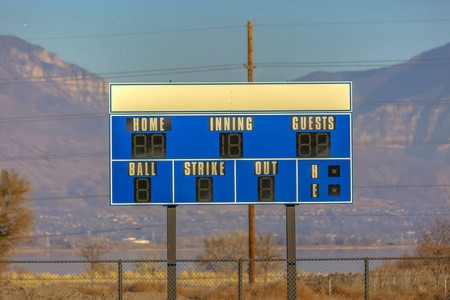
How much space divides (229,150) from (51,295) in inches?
241

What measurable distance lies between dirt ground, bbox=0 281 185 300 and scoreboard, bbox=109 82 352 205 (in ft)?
10.6

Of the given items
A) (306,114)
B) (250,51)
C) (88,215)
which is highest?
(250,51)

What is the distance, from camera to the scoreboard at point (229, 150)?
2039cm

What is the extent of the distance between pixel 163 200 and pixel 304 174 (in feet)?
11.2

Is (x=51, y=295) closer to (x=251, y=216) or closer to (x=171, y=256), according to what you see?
(x=171, y=256)

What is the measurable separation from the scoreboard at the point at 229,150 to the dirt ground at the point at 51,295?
3242 mm

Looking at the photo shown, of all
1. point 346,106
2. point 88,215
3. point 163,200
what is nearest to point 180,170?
point 163,200

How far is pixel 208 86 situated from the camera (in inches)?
823

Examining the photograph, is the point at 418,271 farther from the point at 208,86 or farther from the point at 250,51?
→ the point at 208,86

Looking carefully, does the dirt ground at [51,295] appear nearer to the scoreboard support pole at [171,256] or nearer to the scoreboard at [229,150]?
the scoreboard support pole at [171,256]

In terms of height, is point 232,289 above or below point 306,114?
below

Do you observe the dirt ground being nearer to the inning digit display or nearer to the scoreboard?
the scoreboard

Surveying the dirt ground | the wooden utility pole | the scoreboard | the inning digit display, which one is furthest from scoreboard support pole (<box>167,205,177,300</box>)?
the wooden utility pole

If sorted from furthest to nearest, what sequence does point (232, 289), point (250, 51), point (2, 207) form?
1. point (2, 207)
2. point (250, 51)
3. point (232, 289)
